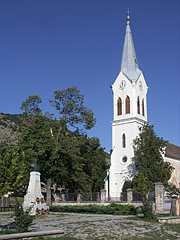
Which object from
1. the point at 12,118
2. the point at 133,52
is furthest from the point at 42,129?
the point at 12,118

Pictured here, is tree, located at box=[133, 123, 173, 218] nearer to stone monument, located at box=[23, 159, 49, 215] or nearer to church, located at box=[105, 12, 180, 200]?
church, located at box=[105, 12, 180, 200]

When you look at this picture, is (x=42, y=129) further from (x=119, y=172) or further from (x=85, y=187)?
(x=119, y=172)

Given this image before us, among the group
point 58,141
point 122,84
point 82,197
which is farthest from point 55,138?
point 122,84

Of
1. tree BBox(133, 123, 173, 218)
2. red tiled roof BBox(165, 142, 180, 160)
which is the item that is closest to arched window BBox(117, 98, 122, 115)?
tree BBox(133, 123, 173, 218)

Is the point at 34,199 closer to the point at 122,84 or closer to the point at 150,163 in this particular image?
the point at 150,163

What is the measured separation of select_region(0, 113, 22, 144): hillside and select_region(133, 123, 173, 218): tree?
42759mm

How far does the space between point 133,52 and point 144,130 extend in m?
14.4

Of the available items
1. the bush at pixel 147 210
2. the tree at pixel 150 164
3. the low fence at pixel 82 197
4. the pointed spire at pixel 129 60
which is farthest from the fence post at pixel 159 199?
the pointed spire at pixel 129 60

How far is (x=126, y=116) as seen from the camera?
43312 mm

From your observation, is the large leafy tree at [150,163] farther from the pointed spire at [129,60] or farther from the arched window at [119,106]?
the pointed spire at [129,60]

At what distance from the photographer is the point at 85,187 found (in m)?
32.5

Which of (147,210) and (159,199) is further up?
(147,210)

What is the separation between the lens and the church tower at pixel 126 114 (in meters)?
41.5

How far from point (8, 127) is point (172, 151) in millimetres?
51768
